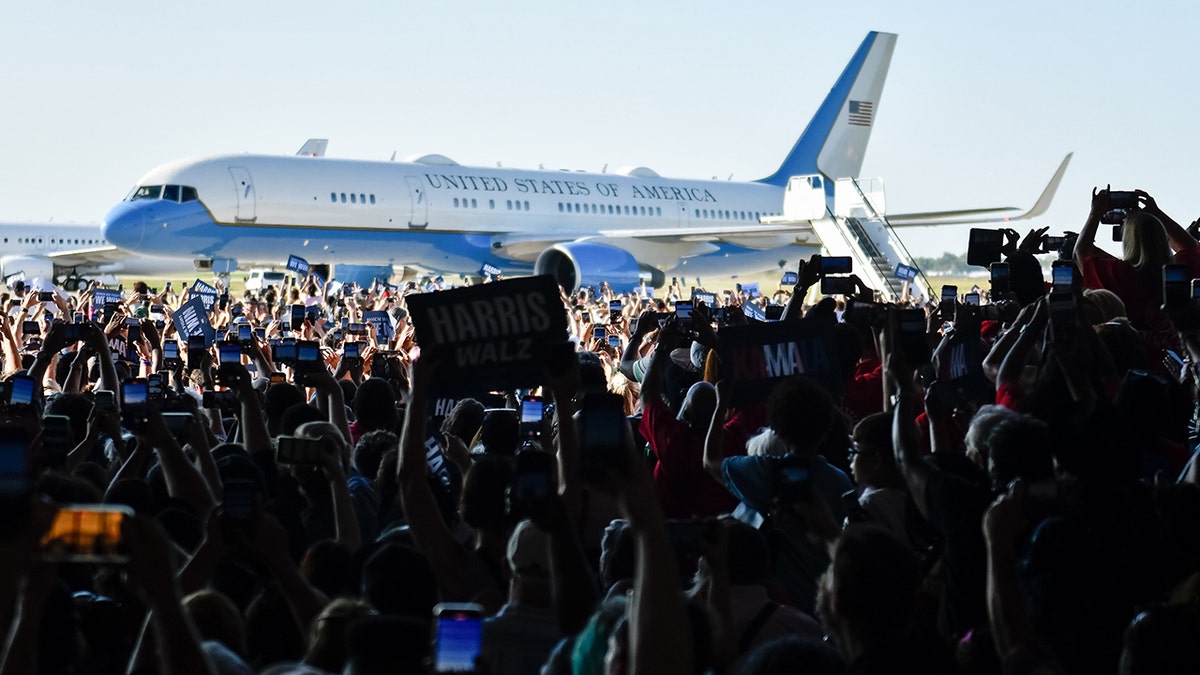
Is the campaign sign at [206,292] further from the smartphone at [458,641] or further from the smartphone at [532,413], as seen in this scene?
the smartphone at [458,641]

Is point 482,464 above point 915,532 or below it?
above

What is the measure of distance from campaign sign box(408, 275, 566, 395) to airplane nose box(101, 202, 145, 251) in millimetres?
24241

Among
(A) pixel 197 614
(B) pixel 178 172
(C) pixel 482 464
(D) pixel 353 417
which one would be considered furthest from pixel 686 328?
(B) pixel 178 172

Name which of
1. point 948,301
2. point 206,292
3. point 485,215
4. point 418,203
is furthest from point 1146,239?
point 485,215

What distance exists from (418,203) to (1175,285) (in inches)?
1034

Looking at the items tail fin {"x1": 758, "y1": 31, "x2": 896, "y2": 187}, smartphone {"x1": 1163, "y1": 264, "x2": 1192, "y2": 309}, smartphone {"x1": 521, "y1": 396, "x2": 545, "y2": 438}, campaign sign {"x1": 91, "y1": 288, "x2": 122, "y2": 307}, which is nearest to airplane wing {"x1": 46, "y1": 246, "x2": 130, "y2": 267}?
tail fin {"x1": 758, "y1": 31, "x2": 896, "y2": 187}

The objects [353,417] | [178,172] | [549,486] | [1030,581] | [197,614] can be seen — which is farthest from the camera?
[178,172]

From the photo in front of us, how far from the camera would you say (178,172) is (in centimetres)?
2756

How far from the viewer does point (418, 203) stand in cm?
3044

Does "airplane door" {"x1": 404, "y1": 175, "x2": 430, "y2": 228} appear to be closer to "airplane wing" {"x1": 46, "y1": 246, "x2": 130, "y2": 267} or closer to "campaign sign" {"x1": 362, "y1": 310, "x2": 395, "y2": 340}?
"airplane wing" {"x1": 46, "y1": 246, "x2": 130, "y2": 267}

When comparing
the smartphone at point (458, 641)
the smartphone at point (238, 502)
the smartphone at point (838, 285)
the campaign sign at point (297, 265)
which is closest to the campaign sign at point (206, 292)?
the campaign sign at point (297, 265)

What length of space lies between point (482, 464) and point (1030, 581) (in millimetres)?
1298

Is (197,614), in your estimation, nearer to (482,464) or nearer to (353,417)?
(482,464)

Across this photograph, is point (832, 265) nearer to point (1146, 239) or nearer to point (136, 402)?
point (1146, 239)
